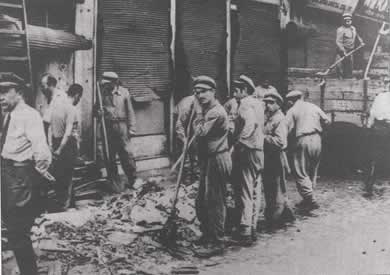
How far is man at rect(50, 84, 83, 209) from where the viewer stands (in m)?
5.16

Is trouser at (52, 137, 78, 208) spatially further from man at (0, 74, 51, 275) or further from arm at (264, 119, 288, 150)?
arm at (264, 119, 288, 150)

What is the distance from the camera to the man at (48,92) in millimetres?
5062

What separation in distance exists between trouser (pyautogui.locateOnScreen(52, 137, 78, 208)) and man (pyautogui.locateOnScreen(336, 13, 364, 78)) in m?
4.96

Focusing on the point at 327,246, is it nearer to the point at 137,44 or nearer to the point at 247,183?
the point at 247,183

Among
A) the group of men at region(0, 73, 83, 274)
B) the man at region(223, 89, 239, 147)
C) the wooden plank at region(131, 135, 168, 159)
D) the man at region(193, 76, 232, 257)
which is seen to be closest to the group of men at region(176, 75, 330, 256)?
the man at region(193, 76, 232, 257)

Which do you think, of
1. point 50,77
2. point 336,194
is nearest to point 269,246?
point 336,194

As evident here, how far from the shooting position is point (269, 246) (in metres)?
5.12

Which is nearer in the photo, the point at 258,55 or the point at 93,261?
the point at 93,261

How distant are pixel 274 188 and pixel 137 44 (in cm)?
258

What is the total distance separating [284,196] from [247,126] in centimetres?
119

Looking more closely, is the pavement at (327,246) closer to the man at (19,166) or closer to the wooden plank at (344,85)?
the man at (19,166)

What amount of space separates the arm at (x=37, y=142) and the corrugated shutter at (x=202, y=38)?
3520mm

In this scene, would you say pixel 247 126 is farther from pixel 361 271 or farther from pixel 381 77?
pixel 381 77

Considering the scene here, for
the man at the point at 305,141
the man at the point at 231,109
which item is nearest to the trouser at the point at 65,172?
the man at the point at 231,109
